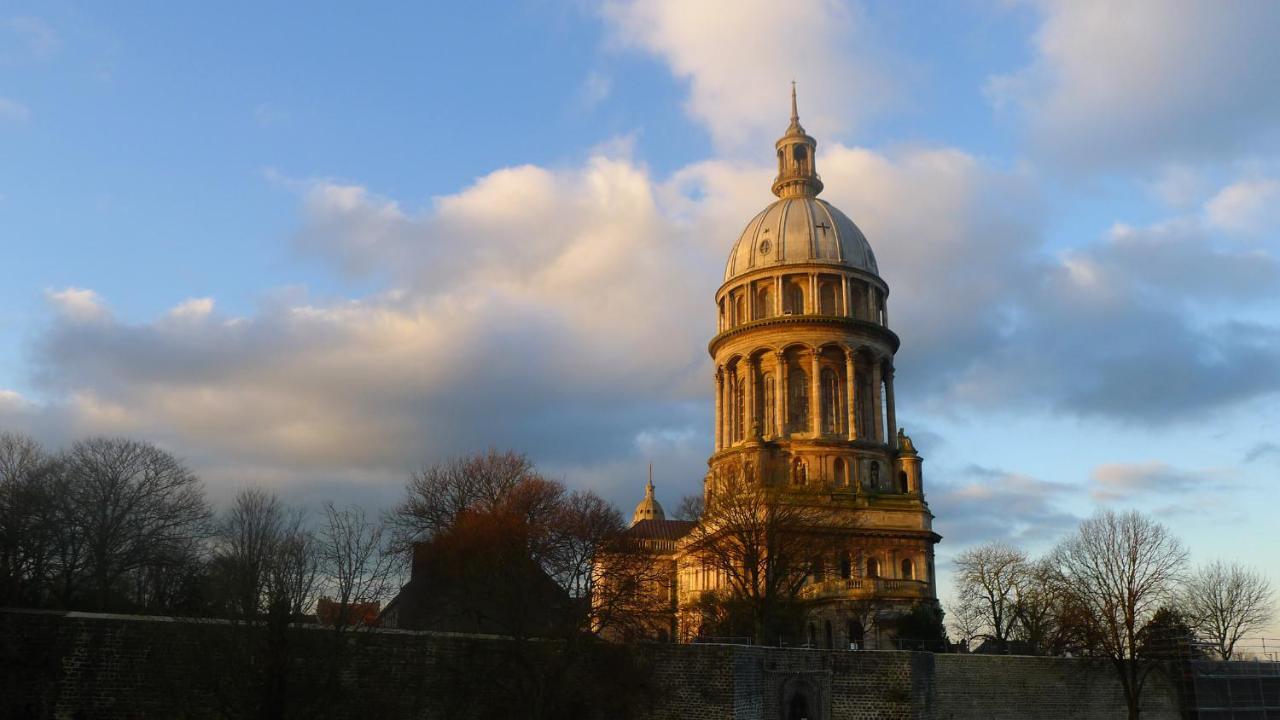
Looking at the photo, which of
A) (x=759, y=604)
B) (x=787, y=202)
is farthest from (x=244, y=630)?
(x=787, y=202)

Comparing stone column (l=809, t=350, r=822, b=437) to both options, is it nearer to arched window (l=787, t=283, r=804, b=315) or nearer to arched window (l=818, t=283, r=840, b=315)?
arched window (l=818, t=283, r=840, b=315)

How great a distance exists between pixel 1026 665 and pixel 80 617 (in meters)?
34.1

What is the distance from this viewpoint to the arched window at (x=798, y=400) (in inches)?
2623

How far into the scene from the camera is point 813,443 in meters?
64.6

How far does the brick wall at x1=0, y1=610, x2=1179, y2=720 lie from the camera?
2758 cm

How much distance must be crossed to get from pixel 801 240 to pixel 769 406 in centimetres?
1086

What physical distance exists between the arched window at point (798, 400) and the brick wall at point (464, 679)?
81.5 ft

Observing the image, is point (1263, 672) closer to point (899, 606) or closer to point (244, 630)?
point (899, 606)

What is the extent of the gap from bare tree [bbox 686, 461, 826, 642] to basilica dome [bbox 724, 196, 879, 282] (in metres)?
21.7

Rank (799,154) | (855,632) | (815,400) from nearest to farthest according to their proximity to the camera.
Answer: (855,632)
(815,400)
(799,154)

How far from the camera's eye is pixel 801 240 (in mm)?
69125

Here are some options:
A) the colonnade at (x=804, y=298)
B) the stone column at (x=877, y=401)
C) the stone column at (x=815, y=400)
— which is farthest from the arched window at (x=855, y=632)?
the colonnade at (x=804, y=298)

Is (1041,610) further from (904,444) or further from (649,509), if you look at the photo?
(649,509)

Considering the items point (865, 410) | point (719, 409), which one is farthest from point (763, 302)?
point (865, 410)
